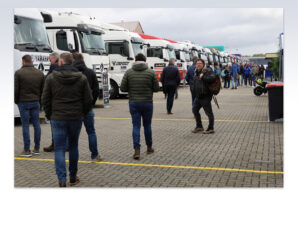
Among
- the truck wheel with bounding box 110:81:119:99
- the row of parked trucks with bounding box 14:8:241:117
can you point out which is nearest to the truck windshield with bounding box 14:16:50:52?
the row of parked trucks with bounding box 14:8:241:117

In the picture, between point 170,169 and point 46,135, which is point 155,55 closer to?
point 46,135

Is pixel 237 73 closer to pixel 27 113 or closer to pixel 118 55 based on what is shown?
pixel 118 55

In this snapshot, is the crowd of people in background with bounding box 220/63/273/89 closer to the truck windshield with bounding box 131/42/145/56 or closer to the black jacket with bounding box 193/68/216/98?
the truck windshield with bounding box 131/42/145/56

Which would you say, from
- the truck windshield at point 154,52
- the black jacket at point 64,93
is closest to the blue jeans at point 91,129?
the black jacket at point 64,93

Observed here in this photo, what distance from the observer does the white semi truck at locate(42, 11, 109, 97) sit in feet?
50.0

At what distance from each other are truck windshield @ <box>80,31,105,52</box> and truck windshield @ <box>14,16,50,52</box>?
364 centimetres

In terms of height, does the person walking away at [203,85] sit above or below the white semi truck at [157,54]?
below

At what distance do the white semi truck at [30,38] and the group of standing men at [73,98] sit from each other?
3.48m

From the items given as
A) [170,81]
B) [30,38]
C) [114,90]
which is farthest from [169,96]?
[114,90]

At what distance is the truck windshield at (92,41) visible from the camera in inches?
622

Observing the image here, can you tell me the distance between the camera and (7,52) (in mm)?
5121

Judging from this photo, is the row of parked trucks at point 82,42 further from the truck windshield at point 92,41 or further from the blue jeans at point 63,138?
the blue jeans at point 63,138
